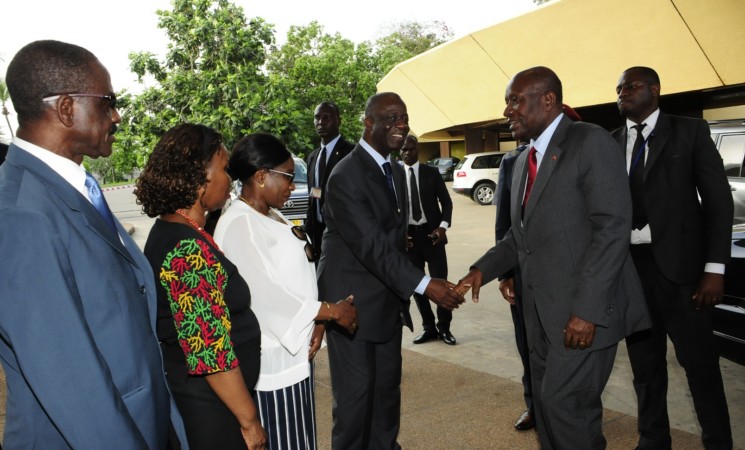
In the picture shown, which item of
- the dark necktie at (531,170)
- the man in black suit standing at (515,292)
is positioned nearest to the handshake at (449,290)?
the man in black suit standing at (515,292)

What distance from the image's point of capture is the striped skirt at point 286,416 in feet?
7.86

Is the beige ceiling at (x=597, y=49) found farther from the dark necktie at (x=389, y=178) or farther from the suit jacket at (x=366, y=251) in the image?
the suit jacket at (x=366, y=251)

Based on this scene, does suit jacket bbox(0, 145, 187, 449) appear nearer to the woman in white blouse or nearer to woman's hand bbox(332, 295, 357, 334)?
the woman in white blouse

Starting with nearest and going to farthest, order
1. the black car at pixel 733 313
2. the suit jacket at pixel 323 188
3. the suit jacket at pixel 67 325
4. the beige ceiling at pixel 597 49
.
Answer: the suit jacket at pixel 67 325, the black car at pixel 733 313, the suit jacket at pixel 323 188, the beige ceiling at pixel 597 49

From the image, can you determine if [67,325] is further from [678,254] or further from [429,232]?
[429,232]

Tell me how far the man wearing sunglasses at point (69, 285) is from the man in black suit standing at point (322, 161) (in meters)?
4.36

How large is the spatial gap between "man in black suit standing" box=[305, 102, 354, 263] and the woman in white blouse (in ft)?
11.1

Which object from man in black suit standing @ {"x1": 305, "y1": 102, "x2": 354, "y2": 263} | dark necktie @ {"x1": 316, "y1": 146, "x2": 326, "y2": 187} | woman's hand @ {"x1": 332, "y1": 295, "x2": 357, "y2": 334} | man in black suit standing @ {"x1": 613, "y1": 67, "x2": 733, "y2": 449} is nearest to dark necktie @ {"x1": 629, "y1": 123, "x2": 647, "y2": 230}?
man in black suit standing @ {"x1": 613, "y1": 67, "x2": 733, "y2": 449}

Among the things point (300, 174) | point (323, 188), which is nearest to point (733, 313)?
point (323, 188)

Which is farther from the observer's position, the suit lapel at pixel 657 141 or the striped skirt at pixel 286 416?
the suit lapel at pixel 657 141

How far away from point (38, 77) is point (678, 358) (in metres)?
3.42

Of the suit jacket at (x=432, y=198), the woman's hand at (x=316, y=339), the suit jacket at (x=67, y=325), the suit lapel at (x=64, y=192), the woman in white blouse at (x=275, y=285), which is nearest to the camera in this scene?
the suit jacket at (x=67, y=325)

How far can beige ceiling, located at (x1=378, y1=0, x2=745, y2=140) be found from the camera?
1447 centimetres

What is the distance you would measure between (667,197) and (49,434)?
3214mm
